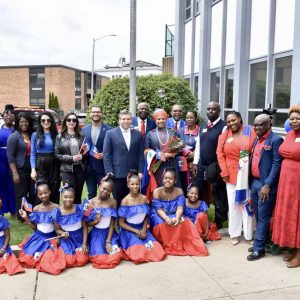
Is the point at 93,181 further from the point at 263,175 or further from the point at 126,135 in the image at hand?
the point at 263,175

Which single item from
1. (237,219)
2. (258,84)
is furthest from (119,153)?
(258,84)

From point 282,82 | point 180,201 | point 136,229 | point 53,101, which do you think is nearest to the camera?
point 136,229

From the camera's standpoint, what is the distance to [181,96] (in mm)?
10945

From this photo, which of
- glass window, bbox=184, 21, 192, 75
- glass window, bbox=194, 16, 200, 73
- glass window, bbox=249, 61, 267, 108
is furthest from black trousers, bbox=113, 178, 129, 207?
glass window, bbox=184, 21, 192, 75

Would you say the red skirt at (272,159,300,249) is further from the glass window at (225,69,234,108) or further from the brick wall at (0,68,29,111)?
the brick wall at (0,68,29,111)

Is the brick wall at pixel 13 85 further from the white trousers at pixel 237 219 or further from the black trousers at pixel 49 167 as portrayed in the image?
the white trousers at pixel 237 219

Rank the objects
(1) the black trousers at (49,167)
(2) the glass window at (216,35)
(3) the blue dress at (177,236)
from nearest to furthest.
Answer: (3) the blue dress at (177,236) < (1) the black trousers at (49,167) < (2) the glass window at (216,35)

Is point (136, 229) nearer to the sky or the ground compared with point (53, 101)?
Result: nearer to the ground

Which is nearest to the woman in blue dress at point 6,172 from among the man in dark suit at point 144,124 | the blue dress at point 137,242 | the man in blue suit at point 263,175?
the man in dark suit at point 144,124

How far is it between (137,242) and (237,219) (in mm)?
1473

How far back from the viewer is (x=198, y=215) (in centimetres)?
536

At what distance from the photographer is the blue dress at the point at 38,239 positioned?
4.50m

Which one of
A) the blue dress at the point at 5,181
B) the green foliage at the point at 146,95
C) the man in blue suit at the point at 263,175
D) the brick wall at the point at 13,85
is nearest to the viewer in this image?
the man in blue suit at the point at 263,175

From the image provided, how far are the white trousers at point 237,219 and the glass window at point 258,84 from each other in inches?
198
